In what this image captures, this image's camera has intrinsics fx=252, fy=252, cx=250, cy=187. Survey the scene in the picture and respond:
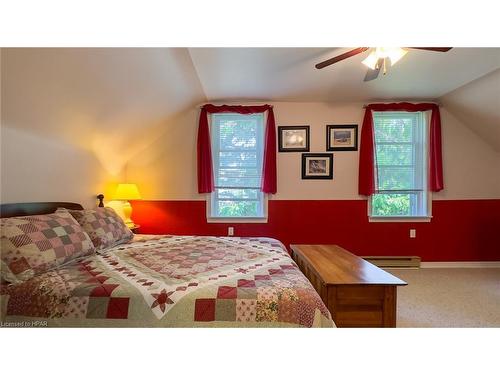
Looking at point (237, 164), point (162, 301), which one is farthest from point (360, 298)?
point (237, 164)

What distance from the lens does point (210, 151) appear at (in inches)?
144

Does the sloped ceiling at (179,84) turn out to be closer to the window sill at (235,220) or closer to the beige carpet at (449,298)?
the window sill at (235,220)

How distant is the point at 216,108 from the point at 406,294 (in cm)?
331

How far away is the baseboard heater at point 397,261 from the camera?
3.64 m

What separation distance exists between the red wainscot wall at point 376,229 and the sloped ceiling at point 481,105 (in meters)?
1.01

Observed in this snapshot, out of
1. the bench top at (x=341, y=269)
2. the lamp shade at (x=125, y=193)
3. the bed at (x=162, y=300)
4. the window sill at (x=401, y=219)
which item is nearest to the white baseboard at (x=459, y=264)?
the window sill at (x=401, y=219)

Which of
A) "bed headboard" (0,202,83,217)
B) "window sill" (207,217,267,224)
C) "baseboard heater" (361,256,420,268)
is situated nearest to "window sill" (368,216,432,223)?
"baseboard heater" (361,256,420,268)

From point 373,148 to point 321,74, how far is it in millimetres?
1439

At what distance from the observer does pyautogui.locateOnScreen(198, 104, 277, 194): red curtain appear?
3615 millimetres

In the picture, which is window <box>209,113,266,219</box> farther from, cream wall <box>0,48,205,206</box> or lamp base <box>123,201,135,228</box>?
lamp base <box>123,201,135,228</box>

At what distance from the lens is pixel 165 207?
373cm

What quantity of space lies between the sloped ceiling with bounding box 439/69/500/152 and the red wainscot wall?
101 centimetres

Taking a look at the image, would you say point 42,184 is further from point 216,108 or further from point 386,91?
point 386,91
